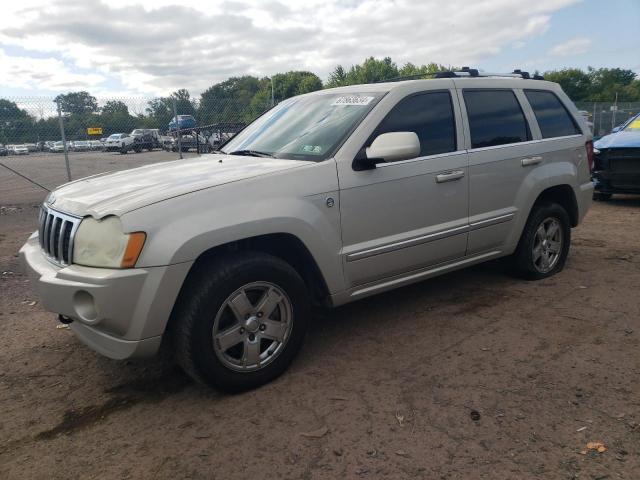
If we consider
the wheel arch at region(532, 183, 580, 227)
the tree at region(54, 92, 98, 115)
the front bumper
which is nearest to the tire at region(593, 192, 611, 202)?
the wheel arch at region(532, 183, 580, 227)

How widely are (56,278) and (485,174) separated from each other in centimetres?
314

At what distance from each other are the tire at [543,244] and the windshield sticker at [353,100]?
1980 millimetres

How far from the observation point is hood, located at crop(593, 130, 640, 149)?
8.32 m

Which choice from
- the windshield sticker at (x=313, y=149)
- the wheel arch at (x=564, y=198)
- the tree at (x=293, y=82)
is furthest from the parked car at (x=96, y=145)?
the tree at (x=293, y=82)

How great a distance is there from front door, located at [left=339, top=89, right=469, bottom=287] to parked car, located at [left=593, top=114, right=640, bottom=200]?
586cm

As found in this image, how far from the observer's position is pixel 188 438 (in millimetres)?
→ 2633

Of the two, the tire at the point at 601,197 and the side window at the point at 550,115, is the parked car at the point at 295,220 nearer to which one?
the side window at the point at 550,115

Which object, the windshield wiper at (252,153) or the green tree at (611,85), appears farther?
the green tree at (611,85)

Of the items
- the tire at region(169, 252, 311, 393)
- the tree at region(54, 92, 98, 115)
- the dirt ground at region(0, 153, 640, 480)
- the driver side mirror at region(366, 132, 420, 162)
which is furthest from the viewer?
the tree at region(54, 92, 98, 115)

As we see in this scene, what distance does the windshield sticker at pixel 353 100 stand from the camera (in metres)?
3.69

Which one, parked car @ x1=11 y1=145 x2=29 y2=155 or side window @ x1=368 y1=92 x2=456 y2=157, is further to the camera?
parked car @ x1=11 y1=145 x2=29 y2=155

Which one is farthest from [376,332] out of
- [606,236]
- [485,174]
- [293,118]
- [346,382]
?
[606,236]

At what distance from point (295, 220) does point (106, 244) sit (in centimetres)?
105

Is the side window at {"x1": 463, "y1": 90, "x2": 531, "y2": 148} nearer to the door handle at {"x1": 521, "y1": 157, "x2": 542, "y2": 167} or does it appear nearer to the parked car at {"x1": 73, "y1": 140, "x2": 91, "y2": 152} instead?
the door handle at {"x1": 521, "y1": 157, "x2": 542, "y2": 167}
